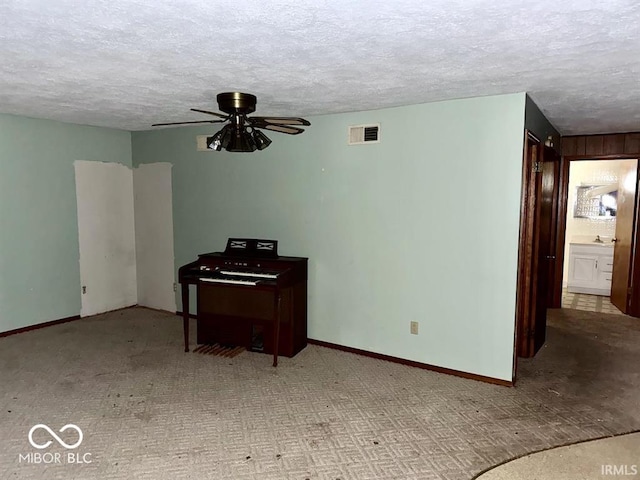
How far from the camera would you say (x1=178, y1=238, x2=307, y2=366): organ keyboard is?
381cm

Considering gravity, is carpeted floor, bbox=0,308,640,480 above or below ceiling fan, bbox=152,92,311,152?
below

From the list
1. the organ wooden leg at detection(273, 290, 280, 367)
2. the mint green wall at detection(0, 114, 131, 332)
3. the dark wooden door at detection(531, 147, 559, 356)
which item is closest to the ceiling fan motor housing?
the organ wooden leg at detection(273, 290, 280, 367)

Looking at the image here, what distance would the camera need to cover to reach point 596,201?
6629 millimetres

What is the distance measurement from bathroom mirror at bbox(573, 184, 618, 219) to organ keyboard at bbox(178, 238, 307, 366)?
194 inches

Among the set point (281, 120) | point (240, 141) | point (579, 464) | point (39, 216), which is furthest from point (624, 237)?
point (39, 216)

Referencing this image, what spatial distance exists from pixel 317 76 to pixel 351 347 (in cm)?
238

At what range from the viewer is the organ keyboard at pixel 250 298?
3.81m

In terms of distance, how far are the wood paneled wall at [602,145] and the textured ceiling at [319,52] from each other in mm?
1816

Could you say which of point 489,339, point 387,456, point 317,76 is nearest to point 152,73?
point 317,76

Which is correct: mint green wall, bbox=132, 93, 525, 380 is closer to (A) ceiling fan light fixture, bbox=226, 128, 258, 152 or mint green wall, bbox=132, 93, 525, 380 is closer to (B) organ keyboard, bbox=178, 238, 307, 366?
(B) organ keyboard, bbox=178, 238, 307, 366

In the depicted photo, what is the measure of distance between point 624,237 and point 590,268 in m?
1.08

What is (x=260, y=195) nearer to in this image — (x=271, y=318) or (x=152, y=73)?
(x=271, y=318)

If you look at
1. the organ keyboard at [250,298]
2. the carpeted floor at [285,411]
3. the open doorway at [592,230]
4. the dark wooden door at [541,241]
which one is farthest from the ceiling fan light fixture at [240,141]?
the open doorway at [592,230]

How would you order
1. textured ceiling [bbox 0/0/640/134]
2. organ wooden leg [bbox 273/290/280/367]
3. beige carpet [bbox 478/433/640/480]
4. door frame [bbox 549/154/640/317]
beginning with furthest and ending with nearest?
door frame [bbox 549/154/640/317]
organ wooden leg [bbox 273/290/280/367]
beige carpet [bbox 478/433/640/480]
textured ceiling [bbox 0/0/640/134]
